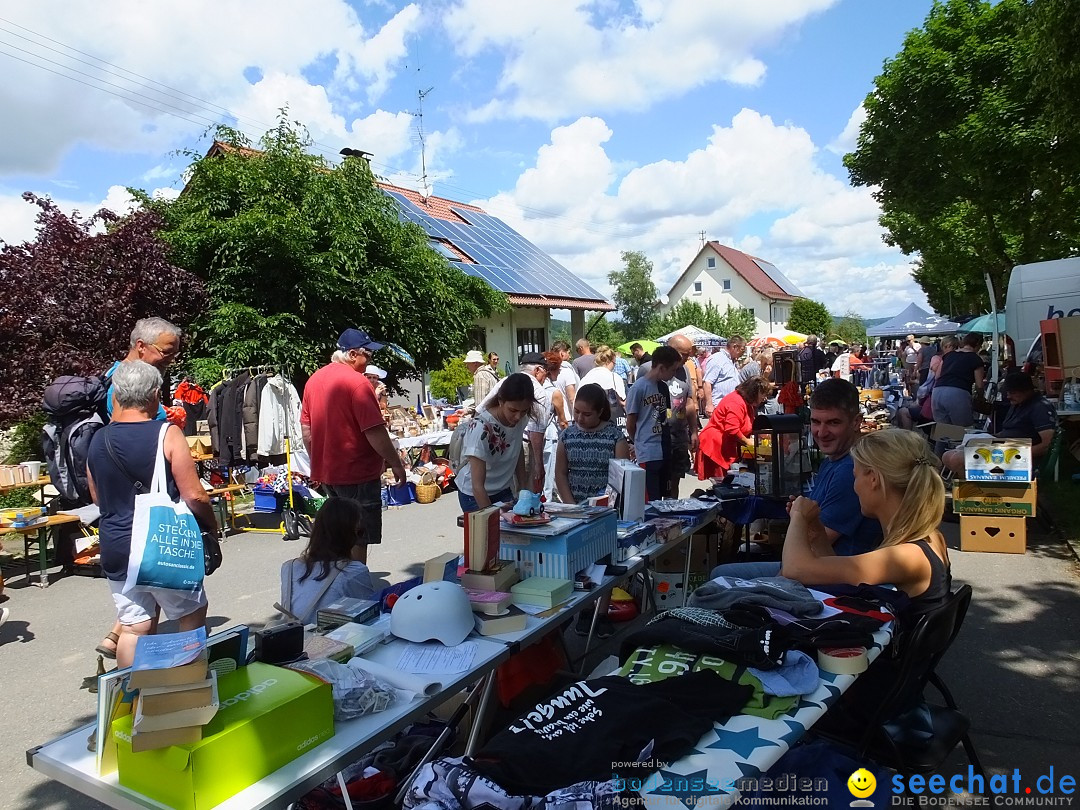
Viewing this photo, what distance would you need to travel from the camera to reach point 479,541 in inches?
107

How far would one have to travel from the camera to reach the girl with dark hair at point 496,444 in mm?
4062

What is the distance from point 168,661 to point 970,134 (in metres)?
A: 12.4

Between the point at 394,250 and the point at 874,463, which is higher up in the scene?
the point at 394,250

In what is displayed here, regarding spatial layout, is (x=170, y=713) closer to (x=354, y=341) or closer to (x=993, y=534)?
(x=354, y=341)

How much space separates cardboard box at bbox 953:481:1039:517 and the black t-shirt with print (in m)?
5.04

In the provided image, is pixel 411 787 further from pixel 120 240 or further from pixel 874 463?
pixel 120 240

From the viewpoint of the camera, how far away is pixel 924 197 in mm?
12500

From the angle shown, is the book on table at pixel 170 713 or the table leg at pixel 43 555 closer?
the book on table at pixel 170 713

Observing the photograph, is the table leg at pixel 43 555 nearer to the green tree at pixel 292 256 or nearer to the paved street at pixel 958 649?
the paved street at pixel 958 649

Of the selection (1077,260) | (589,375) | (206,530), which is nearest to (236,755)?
(206,530)

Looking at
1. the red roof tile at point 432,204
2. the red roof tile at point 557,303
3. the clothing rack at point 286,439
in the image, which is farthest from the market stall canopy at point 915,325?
the clothing rack at point 286,439

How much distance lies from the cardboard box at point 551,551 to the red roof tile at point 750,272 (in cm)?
5323

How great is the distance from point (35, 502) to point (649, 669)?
862 centimetres

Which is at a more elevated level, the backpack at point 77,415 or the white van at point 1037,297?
the white van at point 1037,297
